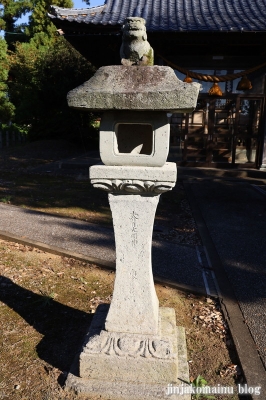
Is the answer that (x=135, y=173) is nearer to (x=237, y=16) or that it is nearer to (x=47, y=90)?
(x=237, y=16)

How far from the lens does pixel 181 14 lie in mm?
9367

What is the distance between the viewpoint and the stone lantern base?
2248 mm

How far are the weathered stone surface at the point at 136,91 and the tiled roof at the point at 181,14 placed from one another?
6.85 metres

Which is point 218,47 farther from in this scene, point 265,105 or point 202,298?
point 202,298

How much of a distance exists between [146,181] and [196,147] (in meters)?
8.63

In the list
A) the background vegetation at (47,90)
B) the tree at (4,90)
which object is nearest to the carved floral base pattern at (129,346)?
the background vegetation at (47,90)

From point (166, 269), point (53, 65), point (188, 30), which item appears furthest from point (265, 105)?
point (53, 65)

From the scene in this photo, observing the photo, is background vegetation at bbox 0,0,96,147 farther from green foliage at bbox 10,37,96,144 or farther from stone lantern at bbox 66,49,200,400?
stone lantern at bbox 66,49,200,400

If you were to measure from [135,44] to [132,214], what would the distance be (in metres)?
1.14

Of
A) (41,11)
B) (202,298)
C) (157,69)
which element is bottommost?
(202,298)

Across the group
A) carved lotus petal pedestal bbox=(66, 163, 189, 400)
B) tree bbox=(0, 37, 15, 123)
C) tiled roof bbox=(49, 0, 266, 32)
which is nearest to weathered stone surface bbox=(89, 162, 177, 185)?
carved lotus petal pedestal bbox=(66, 163, 189, 400)

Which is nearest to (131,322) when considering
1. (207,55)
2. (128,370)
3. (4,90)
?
(128,370)

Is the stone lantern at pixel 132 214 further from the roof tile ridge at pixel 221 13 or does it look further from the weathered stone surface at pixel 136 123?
the roof tile ridge at pixel 221 13

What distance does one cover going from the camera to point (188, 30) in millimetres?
8023
